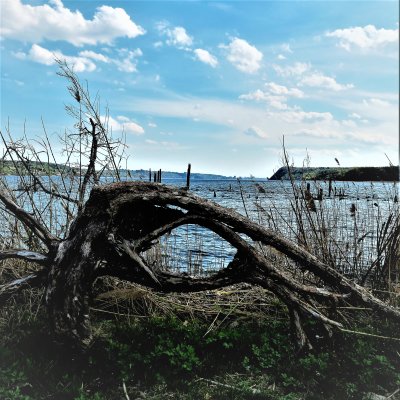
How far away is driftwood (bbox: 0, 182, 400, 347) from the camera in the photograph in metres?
4.14

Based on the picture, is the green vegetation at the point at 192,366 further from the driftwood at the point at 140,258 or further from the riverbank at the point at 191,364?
the driftwood at the point at 140,258

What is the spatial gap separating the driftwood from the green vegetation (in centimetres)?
28

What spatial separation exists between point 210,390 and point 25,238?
391 cm

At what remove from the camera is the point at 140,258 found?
4.30 metres

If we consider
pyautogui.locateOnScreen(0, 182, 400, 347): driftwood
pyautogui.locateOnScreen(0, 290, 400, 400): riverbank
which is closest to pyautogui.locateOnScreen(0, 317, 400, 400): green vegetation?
pyautogui.locateOnScreen(0, 290, 400, 400): riverbank

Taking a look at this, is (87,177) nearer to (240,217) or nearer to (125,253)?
(125,253)

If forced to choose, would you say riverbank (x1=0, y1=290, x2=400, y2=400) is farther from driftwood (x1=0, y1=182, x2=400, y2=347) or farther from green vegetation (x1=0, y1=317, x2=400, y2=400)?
driftwood (x1=0, y1=182, x2=400, y2=347)

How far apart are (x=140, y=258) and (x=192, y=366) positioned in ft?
4.01

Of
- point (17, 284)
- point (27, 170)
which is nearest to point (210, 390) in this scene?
point (17, 284)

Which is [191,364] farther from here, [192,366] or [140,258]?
[140,258]

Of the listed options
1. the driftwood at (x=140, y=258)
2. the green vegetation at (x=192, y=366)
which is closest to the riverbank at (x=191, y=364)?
the green vegetation at (x=192, y=366)

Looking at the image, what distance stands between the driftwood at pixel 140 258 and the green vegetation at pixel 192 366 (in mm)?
282

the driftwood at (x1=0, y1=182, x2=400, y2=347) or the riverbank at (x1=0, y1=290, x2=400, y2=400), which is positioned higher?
the driftwood at (x1=0, y1=182, x2=400, y2=347)

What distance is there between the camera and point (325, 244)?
6.14m
